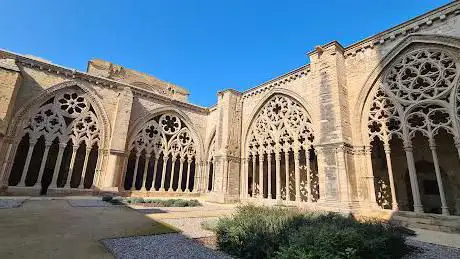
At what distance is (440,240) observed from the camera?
18.5 feet

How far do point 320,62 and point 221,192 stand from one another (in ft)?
27.2

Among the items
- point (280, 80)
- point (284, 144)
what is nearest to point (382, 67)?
point (280, 80)

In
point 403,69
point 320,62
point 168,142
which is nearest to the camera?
point 403,69

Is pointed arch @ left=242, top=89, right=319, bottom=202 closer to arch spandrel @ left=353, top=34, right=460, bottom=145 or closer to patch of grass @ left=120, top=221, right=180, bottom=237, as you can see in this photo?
arch spandrel @ left=353, top=34, right=460, bottom=145

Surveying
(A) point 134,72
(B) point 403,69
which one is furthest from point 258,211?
(A) point 134,72

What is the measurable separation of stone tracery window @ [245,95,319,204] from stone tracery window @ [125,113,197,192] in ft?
15.6

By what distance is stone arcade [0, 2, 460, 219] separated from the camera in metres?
8.42

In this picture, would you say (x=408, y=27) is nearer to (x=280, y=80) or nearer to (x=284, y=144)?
(x=280, y=80)

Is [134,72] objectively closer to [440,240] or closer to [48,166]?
[48,166]

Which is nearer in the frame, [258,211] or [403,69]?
[258,211]

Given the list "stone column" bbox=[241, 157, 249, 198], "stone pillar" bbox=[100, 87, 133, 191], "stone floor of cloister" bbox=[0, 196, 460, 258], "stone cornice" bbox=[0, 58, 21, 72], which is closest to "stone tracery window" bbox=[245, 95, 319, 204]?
"stone column" bbox=[241, 157, 249, 198]

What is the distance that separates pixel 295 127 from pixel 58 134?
12.3 metres

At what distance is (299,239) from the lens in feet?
11.0

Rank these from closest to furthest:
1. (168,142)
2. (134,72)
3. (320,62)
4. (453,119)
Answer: (453,119), (320,62), (168,142), (134,72)
